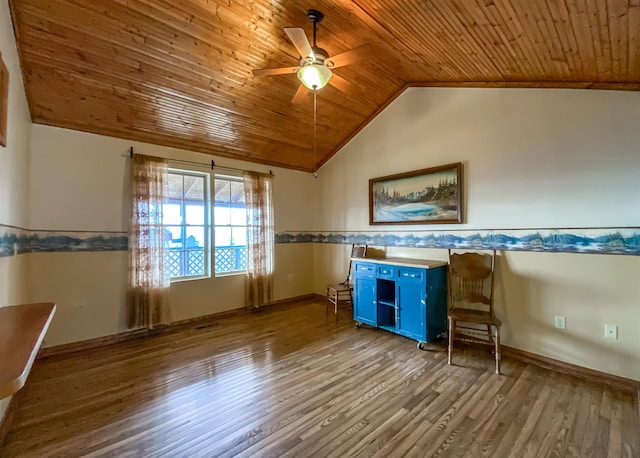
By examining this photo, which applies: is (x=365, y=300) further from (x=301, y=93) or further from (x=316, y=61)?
(x=316, y=61)

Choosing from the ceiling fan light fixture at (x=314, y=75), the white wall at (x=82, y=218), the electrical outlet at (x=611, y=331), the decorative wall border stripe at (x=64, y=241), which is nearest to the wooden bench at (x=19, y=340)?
the decorative wall border stripe at (x=64, y=241)

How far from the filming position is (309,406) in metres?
2.14

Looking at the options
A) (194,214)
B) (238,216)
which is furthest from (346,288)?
(194,214)

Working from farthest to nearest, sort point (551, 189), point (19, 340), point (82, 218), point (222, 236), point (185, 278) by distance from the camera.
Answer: point (222, 236) → point (185, 278) → point (82, 218) → point (551, 189) → point (19, 340)

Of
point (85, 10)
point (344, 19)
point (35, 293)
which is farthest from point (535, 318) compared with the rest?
point (35, 293)

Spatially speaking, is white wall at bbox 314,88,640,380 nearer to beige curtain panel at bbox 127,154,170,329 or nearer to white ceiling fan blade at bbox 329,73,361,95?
white ceiling fan blade at bbox 329,73,361,95

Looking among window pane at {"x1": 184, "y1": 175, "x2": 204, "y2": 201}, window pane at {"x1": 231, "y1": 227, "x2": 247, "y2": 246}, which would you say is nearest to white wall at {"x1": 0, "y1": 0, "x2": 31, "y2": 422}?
window pane at {"x1": 184, "y1": 175, "x2": 204, "y2": 201}

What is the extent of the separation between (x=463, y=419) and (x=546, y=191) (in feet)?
7.21

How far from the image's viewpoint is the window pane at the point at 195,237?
409 centimetres

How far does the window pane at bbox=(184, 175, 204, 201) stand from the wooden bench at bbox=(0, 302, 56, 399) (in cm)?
251

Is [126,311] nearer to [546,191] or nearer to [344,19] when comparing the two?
[344,19]

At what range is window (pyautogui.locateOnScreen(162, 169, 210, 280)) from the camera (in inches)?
154

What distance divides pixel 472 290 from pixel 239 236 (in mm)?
3332

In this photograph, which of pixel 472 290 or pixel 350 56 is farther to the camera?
pixel 472 290
